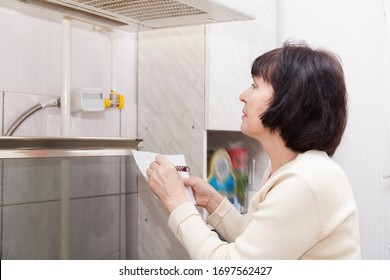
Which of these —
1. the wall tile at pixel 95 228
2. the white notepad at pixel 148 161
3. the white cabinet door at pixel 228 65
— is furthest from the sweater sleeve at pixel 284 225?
the white cabinet door at pixel 228 65

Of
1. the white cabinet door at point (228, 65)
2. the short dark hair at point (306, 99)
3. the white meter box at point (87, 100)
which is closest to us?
the short dark hair at point (306, 99)

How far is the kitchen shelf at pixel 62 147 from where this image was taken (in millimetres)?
1049

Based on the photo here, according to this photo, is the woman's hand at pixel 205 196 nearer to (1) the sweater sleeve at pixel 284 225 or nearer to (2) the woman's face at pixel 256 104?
(2) the woman's face at pixel 256 104

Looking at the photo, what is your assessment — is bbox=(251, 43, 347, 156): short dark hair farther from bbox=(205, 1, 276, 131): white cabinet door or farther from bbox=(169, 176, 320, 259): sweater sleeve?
bbox=(205, 1, 276, 131): white cabinet door

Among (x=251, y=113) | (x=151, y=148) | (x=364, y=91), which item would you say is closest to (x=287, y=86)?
(x=251, y=113)

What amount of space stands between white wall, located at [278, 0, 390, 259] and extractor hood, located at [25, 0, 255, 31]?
28.5 inches

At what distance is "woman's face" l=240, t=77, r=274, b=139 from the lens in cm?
105

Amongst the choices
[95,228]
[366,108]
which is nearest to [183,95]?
[95,228]

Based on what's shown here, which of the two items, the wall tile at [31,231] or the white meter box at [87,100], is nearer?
the wall tile at [31,231]

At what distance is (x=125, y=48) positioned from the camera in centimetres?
161

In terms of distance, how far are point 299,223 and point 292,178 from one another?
0.09 metres

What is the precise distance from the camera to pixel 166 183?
3.65 ft

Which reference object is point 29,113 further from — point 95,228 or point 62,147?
point 95,228

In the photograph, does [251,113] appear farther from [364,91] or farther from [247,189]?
[364,91]
